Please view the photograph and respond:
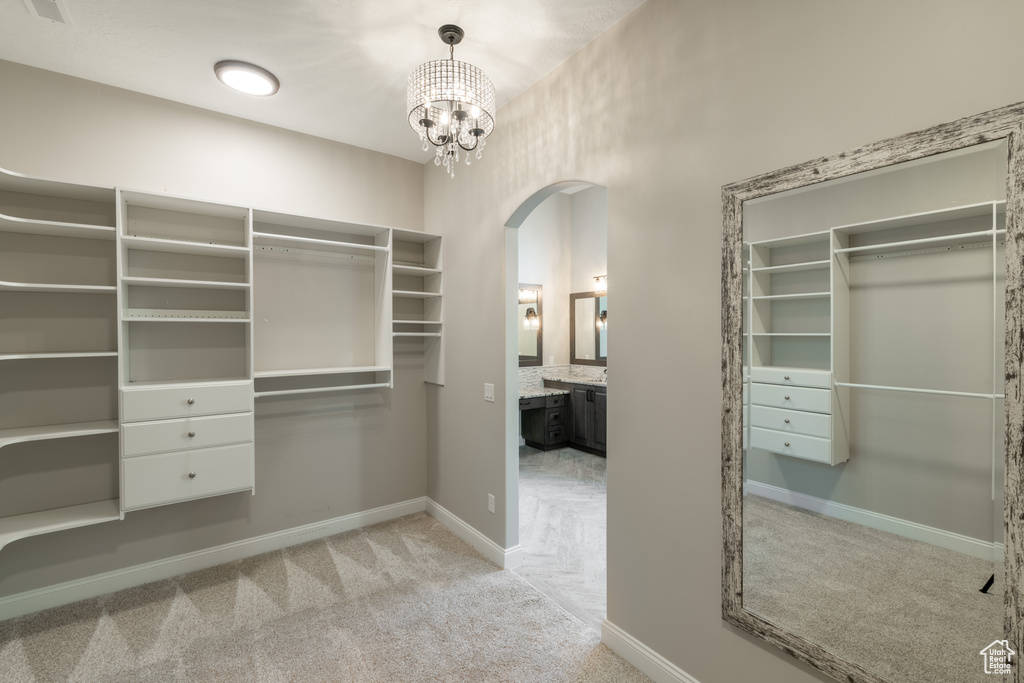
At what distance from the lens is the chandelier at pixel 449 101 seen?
1.88 metres

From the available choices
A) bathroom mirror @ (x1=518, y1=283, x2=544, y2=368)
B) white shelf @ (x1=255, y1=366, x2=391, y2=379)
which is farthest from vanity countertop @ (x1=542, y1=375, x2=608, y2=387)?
white shelf @ (x1=255, y1=366, x2=391, y2=379)

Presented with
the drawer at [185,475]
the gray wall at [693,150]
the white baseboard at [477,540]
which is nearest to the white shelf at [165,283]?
the drawer at [185,475]

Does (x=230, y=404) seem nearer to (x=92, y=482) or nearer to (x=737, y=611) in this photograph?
(x=92, y=482)

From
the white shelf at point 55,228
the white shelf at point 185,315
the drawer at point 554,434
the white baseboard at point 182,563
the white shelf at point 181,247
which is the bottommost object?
the white baseboard at point 182,563

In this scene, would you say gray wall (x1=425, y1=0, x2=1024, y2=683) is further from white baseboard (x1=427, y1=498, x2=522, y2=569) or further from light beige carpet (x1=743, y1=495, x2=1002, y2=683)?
white baseboard (x1=427, y1=498, x2=522, y2=569)

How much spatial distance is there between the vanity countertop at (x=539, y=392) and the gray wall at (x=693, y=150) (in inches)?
127

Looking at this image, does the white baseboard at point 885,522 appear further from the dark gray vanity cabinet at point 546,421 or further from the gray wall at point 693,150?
the dark gray vanity cabinet at point 546,421

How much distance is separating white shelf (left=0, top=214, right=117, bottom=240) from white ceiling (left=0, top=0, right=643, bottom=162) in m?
0.89

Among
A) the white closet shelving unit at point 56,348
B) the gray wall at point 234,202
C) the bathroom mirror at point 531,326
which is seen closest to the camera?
the white closet shelving unit at point 56,348

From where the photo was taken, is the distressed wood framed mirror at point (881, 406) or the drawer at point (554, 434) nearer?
the distressed wood framed mirror at point (881, 406)

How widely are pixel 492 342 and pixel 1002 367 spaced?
2318 mm

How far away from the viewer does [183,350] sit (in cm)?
284

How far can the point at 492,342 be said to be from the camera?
119 inches

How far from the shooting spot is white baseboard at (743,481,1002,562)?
1165 mm
